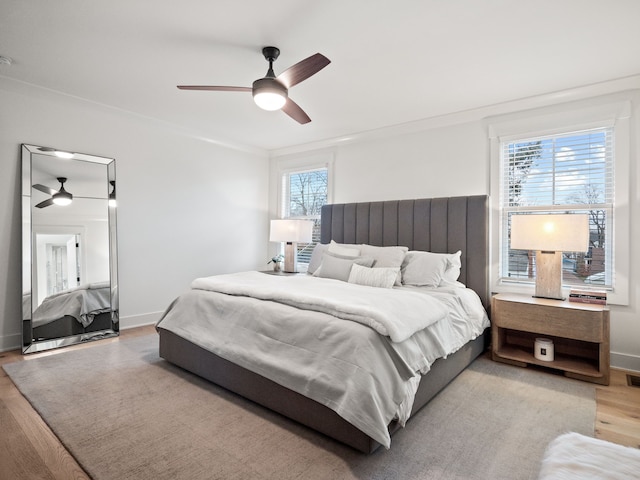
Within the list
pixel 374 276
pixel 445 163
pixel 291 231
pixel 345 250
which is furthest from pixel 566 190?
pixel 291 231

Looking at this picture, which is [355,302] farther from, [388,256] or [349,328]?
[388,256]

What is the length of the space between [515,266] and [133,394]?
11.8 ft

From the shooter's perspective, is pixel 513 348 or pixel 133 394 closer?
pixel 133 394

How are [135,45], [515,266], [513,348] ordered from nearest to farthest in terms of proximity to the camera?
[135,45] → [513,348] → [515,266]

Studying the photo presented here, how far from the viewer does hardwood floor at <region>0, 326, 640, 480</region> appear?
1.66 m

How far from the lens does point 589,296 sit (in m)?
2.90

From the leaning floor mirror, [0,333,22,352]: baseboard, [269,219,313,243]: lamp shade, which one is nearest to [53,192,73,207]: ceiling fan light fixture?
the leaning floor mirror

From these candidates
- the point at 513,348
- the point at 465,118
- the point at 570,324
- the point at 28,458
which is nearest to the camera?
the point at 28,458

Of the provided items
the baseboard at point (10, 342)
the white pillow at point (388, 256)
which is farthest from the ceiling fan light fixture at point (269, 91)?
the baseboard at point (10, 342)

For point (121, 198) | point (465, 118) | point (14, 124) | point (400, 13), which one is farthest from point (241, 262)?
point (400, 13)

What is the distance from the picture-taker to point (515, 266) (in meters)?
3.57

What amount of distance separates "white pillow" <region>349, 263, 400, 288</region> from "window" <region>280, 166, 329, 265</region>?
184cm

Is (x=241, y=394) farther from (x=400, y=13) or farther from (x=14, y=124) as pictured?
(x=14, y=124)

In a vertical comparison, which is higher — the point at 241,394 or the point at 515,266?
the point at 515,266
